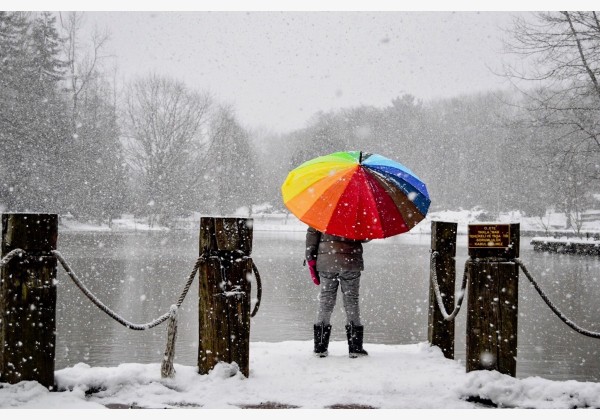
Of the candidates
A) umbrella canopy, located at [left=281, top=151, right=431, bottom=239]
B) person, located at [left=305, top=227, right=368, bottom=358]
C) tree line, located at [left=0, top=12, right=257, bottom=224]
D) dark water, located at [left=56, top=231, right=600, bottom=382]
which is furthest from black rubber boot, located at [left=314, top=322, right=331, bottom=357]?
tree line, located at [left=0, top=12, right=257, bottom=224]

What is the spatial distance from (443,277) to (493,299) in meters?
1.14

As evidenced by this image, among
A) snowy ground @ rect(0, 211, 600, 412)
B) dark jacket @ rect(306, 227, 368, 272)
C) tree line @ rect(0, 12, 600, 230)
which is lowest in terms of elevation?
snowy ground @ rect(0, 211, 600, 412)

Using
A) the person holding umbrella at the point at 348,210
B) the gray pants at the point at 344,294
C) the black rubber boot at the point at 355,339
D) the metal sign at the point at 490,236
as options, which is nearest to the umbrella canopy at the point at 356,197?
the person holding umbrella at the point at 348,210

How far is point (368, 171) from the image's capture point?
17.9 feet

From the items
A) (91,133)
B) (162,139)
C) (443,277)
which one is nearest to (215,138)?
(162,139)

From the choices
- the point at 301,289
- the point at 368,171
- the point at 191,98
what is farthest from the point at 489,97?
the point at 368,171

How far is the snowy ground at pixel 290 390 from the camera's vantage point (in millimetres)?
4117

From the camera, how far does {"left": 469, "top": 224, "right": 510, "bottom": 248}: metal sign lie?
466 cm

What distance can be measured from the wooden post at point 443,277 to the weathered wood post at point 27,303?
3411 millimetres

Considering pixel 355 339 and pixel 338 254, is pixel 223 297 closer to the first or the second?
pixel 338 254

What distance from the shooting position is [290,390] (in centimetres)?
447

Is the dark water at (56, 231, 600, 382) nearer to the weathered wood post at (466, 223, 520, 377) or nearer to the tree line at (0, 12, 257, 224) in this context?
the weathered wood post at (466, 223, 520, 377)

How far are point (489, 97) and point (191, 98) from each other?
3795 cm

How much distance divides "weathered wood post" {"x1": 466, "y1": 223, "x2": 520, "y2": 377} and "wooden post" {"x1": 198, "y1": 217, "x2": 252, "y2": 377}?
1782mm
